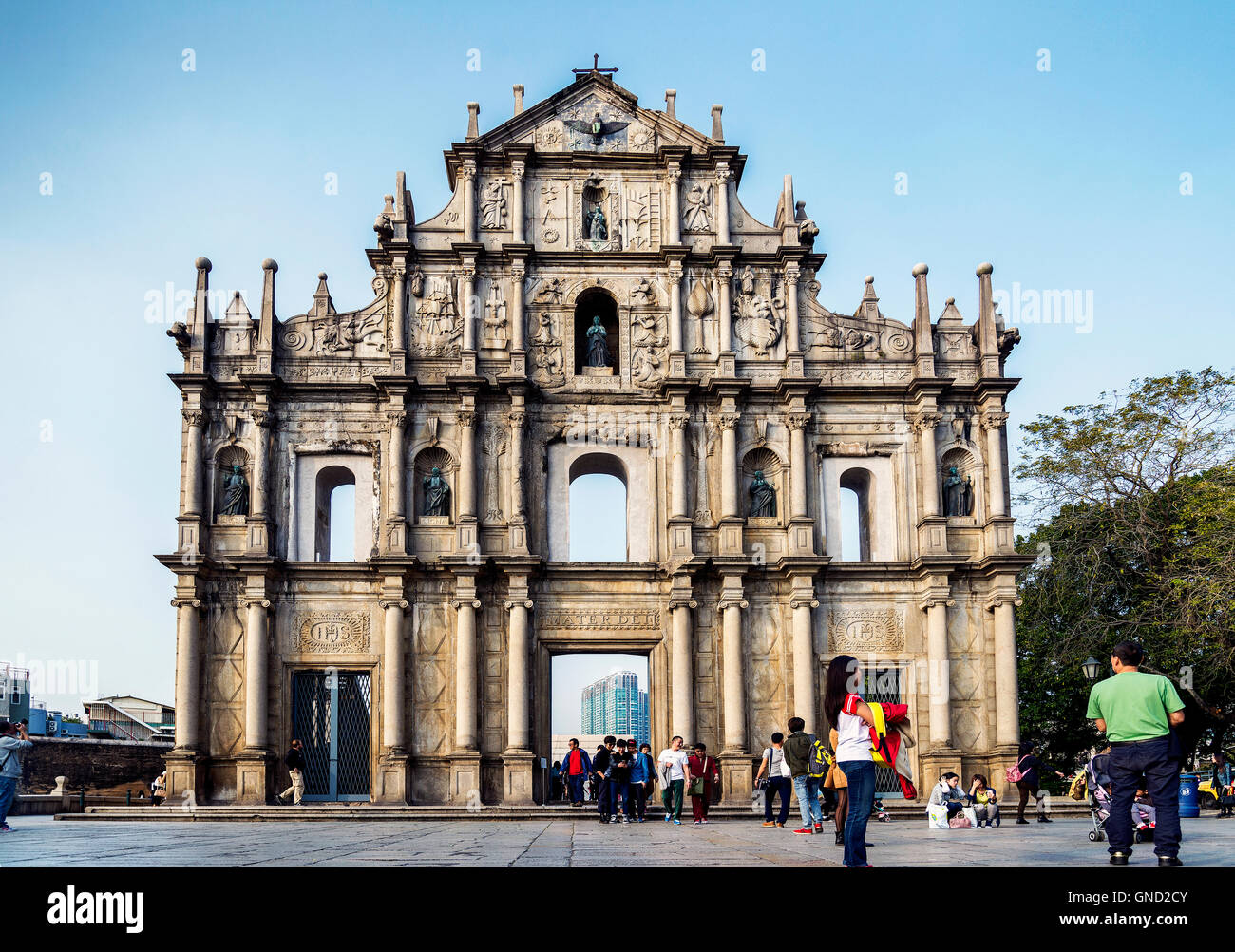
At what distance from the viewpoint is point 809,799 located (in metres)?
19.8

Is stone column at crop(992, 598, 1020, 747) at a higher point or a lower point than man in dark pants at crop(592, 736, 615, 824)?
higher

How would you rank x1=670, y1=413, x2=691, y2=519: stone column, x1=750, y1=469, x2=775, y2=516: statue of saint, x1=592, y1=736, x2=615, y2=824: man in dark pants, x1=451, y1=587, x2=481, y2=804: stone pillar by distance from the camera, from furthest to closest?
1. x1=750, y1=469, x2=775, y2=516: statue of saint
2. x1=670, y1=413, x2=691, y2=519: stone column
3. x1=451, y1=587, x2=481, y2=804: stone pillar
4. x1=592, y1=736, x2=615, y2=824: man in dark pants

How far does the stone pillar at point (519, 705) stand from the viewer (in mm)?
29375

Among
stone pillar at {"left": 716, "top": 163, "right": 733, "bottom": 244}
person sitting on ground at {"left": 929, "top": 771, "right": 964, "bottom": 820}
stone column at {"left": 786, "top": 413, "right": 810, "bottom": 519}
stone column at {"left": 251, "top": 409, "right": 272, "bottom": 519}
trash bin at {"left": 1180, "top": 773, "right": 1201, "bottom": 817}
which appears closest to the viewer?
person sitting on ground at {"left": 929, "top": 771, "right": 964, "bottom": 820}

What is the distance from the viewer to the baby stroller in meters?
16.2

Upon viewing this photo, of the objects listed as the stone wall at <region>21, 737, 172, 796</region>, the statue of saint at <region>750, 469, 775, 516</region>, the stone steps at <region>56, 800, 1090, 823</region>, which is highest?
the statue of saint at <region>750, 469, 775, 516</region>

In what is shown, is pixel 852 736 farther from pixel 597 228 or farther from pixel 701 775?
pixel 597 228

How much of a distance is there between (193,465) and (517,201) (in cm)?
972

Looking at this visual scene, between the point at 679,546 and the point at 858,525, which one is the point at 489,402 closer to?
the point at 679,546

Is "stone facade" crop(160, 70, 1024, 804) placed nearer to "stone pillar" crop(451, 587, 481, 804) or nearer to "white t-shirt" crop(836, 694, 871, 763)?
"stone pillar" crop(451, 587, 481, 804)

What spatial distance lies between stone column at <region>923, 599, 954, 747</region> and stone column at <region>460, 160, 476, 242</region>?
13.7 metres

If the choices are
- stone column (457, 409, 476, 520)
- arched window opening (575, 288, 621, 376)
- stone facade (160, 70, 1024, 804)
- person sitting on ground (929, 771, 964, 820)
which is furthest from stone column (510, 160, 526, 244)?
person sitting on ground (929, 771, 964, 820)

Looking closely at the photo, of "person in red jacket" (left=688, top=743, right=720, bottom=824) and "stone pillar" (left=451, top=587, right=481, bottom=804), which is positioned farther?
"stone pillar" (left=451, top=587, right=481, bottom=804)
